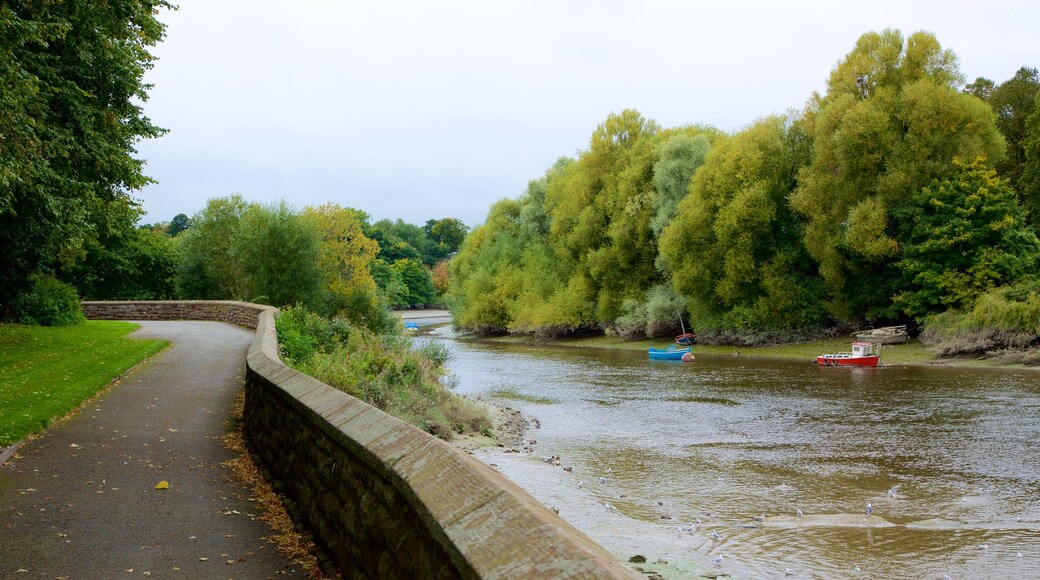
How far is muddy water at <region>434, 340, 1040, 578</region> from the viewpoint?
1175 centimetres

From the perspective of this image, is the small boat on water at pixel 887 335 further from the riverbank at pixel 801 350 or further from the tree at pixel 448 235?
the tree at pixel 448 235

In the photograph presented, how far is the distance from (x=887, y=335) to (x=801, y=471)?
95.9 feet

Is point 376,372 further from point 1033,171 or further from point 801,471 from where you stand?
point 1033,171

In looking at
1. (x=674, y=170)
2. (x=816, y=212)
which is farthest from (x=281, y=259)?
(x=816, y=212)

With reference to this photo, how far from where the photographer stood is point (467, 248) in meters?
85.9

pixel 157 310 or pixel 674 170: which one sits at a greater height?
pixel 674 170

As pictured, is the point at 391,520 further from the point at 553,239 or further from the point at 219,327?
the point at 553,239

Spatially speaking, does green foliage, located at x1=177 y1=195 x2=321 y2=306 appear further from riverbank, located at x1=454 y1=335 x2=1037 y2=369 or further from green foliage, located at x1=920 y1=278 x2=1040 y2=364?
green foliage, located at x1=920 y1=278 x2=1040 y2=364

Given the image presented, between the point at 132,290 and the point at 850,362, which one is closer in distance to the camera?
the point at 850,362

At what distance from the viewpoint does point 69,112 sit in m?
18.2

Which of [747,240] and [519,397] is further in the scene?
[747,240]

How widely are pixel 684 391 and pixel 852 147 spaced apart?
19909mm

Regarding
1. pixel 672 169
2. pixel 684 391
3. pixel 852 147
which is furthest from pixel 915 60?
pixel 684 391

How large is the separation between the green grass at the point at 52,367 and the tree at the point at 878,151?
34.4 metres
